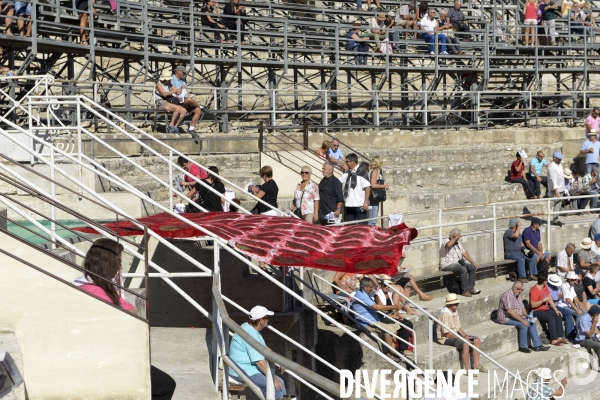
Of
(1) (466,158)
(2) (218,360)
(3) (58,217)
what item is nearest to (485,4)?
(1) (466,158)

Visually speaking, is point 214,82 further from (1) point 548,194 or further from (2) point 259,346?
(2) point 259,346

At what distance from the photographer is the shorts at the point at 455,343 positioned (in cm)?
1330

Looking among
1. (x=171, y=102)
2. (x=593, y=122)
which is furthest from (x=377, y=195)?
(x=593, y=122)

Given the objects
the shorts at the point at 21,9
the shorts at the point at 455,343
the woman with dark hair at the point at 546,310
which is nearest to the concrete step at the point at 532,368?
the woman with dark hair at the point at 546,310

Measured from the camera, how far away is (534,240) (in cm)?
1673

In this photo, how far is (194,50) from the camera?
22656 mm

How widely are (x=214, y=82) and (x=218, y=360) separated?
587 inches

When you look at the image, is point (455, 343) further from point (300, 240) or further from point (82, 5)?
point (82, 5)

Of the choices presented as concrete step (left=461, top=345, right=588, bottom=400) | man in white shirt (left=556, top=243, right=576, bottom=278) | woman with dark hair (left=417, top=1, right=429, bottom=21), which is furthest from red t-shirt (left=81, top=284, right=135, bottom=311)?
woman with dark hair (left=417, top=1, right=429, bottom=21)

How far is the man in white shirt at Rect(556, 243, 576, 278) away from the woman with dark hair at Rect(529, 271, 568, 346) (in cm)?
128

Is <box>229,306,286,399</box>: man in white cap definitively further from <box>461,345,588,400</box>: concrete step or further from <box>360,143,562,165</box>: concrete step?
<box>360,143,562,165</box>: concrete step

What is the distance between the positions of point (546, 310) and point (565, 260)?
1621 millimetres

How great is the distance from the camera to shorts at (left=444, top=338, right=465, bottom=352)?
43.7 ft

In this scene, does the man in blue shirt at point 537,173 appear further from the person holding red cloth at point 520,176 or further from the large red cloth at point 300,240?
the large red cloth at point 300,240
